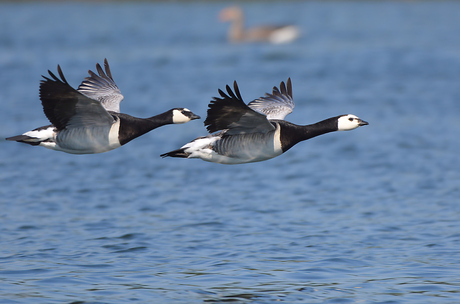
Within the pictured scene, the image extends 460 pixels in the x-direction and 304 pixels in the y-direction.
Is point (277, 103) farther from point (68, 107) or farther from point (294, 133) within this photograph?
point (68, 107)

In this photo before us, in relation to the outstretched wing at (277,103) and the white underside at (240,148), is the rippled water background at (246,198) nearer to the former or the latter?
the white underside at (240,148)

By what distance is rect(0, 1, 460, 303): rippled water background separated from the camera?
34.2 ft

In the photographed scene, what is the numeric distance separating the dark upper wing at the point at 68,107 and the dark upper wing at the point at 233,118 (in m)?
1.45

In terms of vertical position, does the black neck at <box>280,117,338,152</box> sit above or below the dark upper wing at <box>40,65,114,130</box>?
below

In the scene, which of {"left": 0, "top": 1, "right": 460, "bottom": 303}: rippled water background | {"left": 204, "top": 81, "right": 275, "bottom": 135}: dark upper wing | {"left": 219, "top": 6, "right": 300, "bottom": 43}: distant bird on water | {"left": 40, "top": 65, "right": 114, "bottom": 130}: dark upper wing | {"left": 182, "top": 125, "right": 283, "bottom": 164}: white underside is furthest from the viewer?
{"left": 219, "top": 6, "right": 300, "bottom": 43}: distant bird on water

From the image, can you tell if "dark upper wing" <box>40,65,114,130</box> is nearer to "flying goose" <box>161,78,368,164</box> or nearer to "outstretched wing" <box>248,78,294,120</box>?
"flying goose" <box>161,78,368,164</box>

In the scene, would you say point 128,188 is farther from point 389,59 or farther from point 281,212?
point 389,59

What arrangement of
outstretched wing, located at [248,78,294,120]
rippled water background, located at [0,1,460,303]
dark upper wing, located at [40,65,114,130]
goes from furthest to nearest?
outstretched wing, located at [248,78,294,120] < rippled water background, located at [0,1,460,303] < dark upper wing, located at [40,65,114,130]

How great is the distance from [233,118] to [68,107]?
87.7 inches

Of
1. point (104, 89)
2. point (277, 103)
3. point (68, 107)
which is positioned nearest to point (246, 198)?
point (277, 103)

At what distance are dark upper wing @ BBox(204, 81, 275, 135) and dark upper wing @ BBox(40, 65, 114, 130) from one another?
1445mm

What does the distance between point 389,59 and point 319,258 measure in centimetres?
2836

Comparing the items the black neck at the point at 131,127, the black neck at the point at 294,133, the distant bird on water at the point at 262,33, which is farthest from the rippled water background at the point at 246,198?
the distant bird on water at the point at 262,33

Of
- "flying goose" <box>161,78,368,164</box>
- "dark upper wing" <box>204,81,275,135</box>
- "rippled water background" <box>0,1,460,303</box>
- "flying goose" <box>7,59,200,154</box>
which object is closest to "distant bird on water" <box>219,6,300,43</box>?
"rippled water background" <box>0,1,460,303</box>
